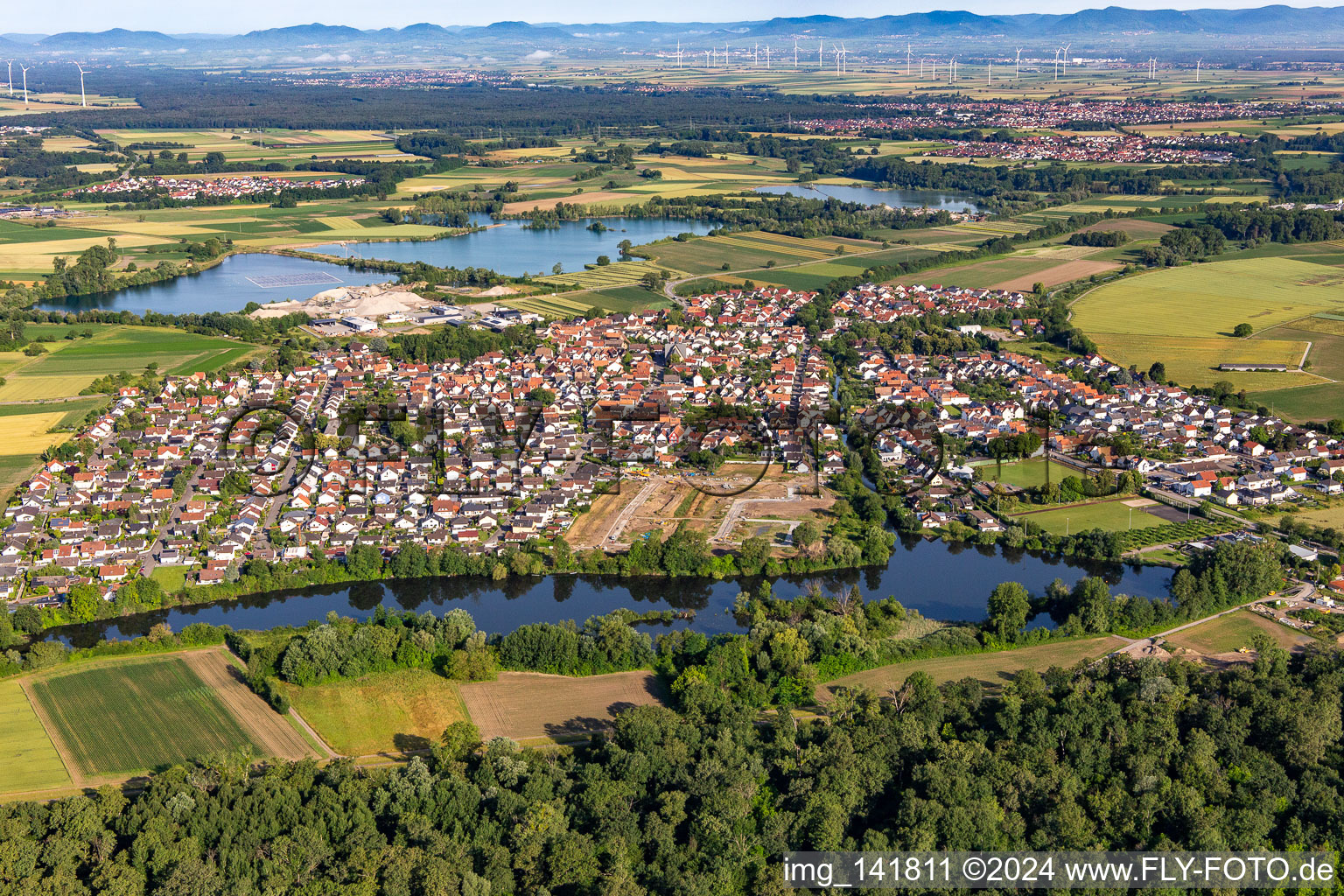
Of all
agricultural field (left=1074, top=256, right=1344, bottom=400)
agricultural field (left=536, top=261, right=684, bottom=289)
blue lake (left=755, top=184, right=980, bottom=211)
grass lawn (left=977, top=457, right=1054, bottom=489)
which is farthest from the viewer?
blue lake (left=755, top=184, right=980, bottom=211)

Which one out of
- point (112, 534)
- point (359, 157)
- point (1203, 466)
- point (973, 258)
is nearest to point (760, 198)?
point (973, 258)

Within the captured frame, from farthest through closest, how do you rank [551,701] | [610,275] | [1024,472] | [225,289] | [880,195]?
[880,195], [610,275], [225,289], [1024,472], [551,701]

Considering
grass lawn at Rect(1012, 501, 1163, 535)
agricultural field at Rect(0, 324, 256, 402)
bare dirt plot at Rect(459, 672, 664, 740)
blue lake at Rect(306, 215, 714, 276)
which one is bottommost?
bare dirt plot at Rect(459, 672, 664, 740)

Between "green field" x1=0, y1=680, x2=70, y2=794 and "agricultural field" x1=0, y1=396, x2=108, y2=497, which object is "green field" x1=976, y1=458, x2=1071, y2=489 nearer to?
"green field" x1=0, y1=680, x2=70, y2=794

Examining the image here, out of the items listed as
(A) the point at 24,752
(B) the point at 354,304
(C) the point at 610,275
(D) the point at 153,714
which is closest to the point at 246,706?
(D) the point at 153,714

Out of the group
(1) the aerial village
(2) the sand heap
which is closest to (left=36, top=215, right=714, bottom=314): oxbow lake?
(2) the sand heap

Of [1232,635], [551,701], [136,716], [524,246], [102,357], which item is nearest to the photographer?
[136,716]

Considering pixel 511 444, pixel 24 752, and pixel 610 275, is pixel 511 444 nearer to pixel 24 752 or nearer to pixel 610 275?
pixel 24 752

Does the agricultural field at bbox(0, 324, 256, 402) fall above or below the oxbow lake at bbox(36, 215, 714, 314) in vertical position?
below
